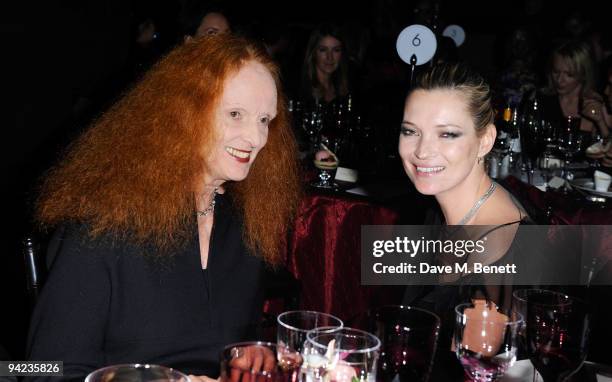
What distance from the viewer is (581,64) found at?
202 inches

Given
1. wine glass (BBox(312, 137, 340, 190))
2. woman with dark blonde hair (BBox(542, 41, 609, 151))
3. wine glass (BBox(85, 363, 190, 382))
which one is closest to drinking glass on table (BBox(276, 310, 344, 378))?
wine glass (BBox(85, 363, 190, 382))

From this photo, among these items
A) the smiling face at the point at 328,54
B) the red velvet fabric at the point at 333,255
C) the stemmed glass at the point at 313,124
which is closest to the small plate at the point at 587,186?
the red velvet fabric at the point at 333,255

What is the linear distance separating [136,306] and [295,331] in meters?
0.67

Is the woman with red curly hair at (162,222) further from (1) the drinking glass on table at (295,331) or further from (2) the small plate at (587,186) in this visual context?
(2) the small plate at (587,186)

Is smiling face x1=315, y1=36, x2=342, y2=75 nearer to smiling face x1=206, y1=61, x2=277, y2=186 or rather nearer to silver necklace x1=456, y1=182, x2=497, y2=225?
silver necklace x1=456, y1=182, x2=497, y2=225

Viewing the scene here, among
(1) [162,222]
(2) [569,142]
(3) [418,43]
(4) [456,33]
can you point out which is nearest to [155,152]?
(1) [162,222]

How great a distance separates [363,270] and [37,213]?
1.85m

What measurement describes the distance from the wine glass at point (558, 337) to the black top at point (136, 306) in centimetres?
83

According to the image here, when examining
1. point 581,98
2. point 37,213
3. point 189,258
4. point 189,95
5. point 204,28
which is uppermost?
A: point 204,28

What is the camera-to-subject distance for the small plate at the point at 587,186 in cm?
308

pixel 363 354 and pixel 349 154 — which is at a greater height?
pixel 349 154

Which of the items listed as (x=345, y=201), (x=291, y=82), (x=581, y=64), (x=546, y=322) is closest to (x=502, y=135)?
(x=345, y=201)

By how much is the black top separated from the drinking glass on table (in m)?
0.59

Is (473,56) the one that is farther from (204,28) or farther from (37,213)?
(37,213)
